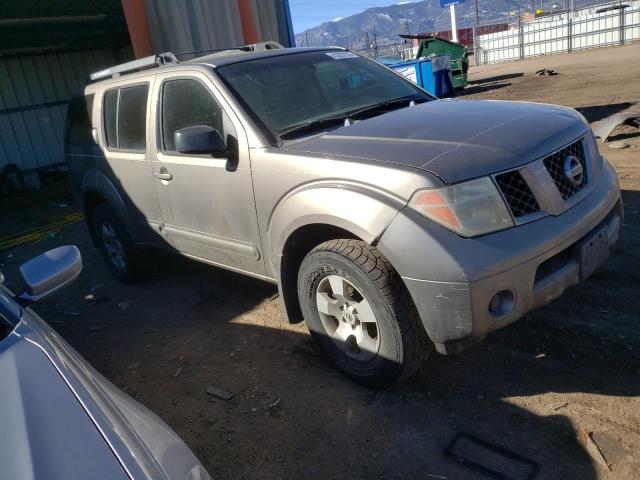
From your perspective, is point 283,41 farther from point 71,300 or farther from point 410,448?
point 410,448

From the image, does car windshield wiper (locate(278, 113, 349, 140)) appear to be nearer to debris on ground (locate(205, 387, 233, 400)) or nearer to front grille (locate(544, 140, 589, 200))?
front grille (locate(544, 140, 589, 200))

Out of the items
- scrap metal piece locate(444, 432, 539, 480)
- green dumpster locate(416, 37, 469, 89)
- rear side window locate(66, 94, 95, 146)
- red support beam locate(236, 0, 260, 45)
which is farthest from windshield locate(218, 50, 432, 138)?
green dumpster locate(416, 37, 469, 89)

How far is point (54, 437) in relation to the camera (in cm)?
142

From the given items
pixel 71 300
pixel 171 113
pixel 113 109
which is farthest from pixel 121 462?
pixel 71 300

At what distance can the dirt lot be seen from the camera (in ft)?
8.23

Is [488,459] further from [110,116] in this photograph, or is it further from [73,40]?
[73,40]

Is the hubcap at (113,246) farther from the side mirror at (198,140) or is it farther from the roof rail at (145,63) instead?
the side mirror at (198,140)

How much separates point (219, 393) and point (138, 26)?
6.36 meters

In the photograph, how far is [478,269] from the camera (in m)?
2.32

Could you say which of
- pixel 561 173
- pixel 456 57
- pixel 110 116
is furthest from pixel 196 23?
pixel 456 57

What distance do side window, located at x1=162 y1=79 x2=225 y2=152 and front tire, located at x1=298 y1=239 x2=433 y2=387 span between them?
1.21m

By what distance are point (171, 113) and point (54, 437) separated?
9.65ft

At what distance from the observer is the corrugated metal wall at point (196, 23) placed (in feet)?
25.5

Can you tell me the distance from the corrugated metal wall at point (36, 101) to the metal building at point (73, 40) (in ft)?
0.07
